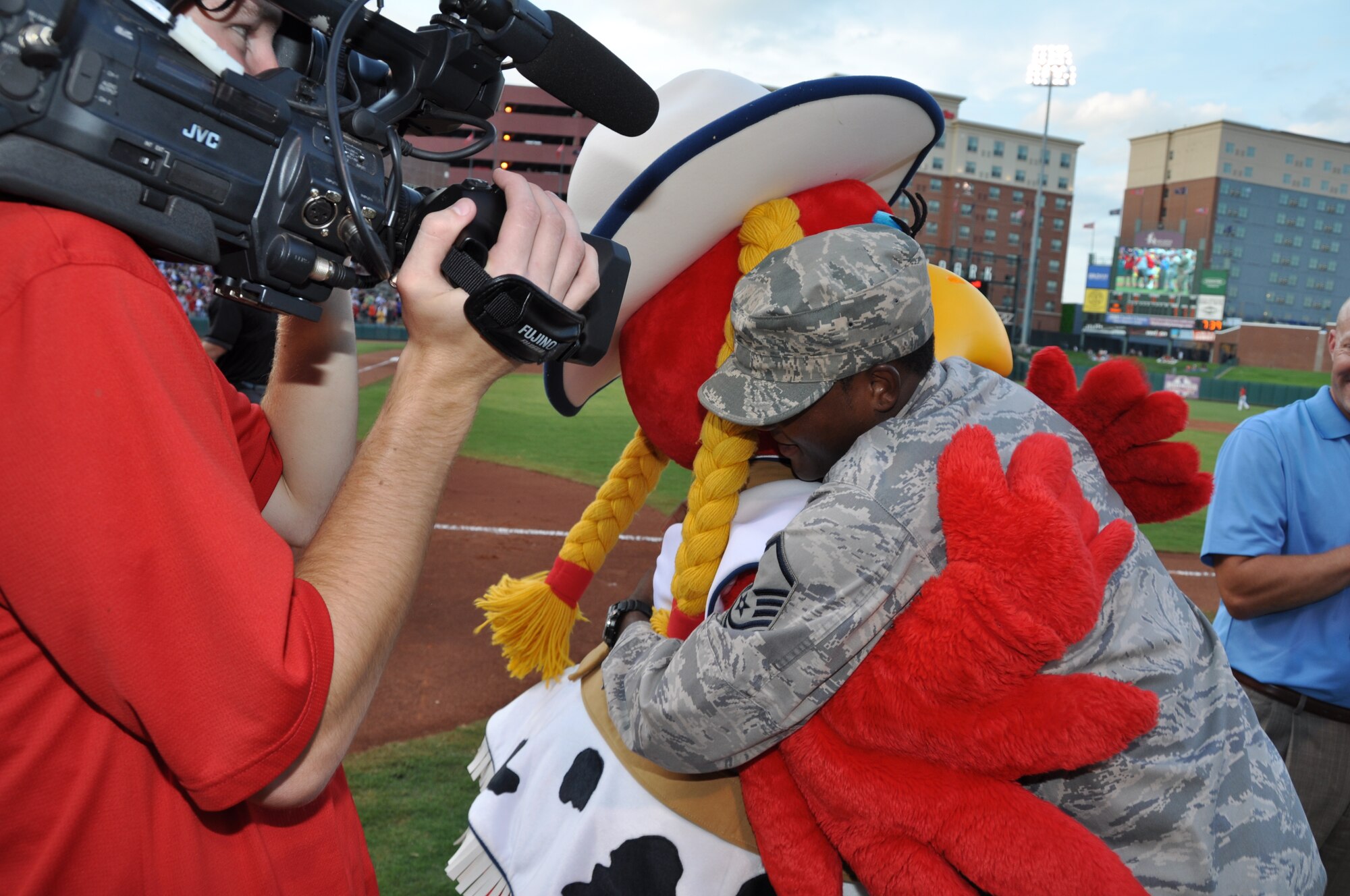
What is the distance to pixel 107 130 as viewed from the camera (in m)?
0.83

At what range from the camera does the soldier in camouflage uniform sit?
4.65 feet

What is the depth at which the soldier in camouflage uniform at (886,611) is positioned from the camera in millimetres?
1416

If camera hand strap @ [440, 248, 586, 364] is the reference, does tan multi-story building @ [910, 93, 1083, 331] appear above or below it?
above

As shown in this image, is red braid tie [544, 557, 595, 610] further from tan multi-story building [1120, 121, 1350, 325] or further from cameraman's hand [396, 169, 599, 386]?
tan multi-story building [1120, 121, 1350, 325]

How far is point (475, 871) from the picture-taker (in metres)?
2.11

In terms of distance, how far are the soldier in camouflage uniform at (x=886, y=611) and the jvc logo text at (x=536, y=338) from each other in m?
0.53

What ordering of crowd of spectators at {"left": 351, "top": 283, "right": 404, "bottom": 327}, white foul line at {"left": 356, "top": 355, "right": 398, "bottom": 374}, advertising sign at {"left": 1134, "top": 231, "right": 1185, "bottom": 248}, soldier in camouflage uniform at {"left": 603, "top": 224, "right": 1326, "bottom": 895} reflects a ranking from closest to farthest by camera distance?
1. soldier in camouflage uniform at {"left": 603, "top": 224, "right": 1326, "bottom": 895}
2. white foul line at {"left": 356, "top": 355, "right": 398, "bottom": 374}
3. crowd of spectators at {"left": 351, "top": 283, "right": 404, "bottom": 327}
4. advertising sign at {"left": 1134, "top": 231, "right": 1185, "bottom": 248}

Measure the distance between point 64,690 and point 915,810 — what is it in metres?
1.19

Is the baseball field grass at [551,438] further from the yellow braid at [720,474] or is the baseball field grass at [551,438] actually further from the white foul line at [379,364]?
the yellow braid at [720,474]

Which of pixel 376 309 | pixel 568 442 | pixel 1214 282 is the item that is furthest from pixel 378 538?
pixel 1214 282

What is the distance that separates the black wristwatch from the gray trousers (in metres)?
1.96

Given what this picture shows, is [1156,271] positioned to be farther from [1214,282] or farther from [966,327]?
[966,327]

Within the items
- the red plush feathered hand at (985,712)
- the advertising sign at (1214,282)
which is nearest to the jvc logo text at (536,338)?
the red plush feathered hand at (985,712)

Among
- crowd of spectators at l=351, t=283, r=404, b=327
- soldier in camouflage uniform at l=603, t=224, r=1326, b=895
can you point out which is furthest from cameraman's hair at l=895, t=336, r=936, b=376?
crowd of spectators at l=351, t=283, r=404, b=327
